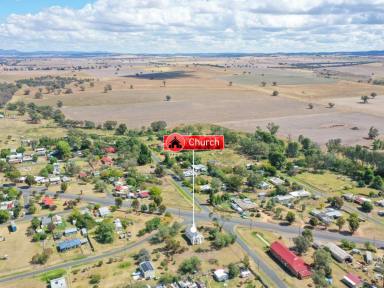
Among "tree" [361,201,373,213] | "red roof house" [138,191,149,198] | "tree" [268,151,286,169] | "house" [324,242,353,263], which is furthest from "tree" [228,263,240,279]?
"tree" [268,151,286,169]

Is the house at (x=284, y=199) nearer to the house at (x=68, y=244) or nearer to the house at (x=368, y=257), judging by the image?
the house at (x=368, y=257)

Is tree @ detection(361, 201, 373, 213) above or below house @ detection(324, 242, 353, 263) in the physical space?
above

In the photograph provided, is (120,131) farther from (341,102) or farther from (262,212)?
(341,102)

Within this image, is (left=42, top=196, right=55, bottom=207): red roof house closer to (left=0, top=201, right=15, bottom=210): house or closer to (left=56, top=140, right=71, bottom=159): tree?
(left=0, top=201, right=15, bottom=210): house

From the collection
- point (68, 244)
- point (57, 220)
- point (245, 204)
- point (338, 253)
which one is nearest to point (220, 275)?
point (338, 253)

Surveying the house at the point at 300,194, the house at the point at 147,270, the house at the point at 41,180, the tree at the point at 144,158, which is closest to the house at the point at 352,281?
the house at the point at 147,270
